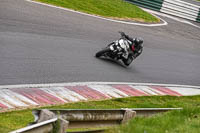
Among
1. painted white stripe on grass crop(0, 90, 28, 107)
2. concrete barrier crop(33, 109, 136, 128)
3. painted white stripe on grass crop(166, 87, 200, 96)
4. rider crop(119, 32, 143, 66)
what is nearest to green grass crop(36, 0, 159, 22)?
rider crop(119, 32, 143, 66)

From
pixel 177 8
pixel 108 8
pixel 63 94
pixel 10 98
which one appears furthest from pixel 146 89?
pixel 177 8

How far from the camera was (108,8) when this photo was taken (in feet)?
75.9

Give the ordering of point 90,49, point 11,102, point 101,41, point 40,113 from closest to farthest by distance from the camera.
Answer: point 40,113 < point 11,102 < point 90,49 < point 101,41

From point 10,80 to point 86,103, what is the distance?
1.46 meters

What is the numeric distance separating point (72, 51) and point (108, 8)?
9975 mm

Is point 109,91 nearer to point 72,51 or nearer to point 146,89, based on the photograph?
point 146,89

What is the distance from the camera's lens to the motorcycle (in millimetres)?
13781

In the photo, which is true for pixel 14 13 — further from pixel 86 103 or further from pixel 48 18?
pixel 86 103

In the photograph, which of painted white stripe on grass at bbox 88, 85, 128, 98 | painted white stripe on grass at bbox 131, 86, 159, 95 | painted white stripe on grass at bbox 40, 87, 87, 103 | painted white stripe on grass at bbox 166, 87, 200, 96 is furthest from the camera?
painted white stripe on grass at bbox 166, 87, 200, 96

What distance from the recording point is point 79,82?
10.9 meters

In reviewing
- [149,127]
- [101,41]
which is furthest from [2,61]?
[101,41]

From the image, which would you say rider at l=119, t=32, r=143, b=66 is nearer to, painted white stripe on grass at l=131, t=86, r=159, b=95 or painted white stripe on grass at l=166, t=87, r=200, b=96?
painted white stripe on grass at l=166, t=87, r=200, b=96

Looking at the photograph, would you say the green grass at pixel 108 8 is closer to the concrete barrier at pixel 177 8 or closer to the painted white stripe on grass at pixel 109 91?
the concrete barrier at pixel 177 8

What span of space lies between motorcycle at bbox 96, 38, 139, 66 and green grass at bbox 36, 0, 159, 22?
633cm
